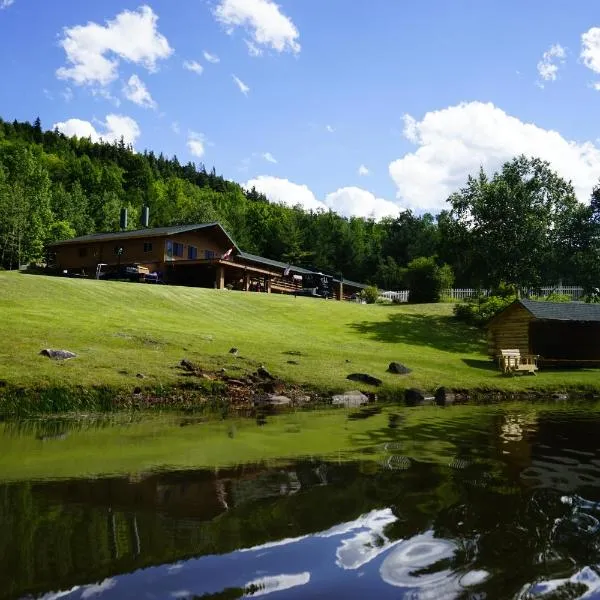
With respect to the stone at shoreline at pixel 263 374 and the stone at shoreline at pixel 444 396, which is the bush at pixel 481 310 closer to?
the stone at shoreline at pixel 444 396

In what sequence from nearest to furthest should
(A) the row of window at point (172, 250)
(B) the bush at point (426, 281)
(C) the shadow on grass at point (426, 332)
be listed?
(C) the shadow on grass at point (426, 332)
(A) the row of window at point (172, 250)
(B) the bush at point (426, 281)

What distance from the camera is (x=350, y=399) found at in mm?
22547

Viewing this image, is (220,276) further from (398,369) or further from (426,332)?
(398,369)

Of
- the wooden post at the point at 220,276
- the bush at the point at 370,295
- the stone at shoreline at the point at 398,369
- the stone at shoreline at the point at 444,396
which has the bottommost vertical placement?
the stone at shoreline at the point at 444,396

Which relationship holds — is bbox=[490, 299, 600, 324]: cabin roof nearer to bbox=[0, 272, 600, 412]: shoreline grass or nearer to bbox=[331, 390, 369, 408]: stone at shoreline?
bbox=[0, 272, 600, 412]: shoreline grass

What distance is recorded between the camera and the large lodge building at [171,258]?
63562mm

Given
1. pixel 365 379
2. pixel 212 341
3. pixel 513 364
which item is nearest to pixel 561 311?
pixel 513 364

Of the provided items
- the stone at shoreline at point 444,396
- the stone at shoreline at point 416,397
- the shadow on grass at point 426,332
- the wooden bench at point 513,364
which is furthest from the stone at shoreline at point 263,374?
the shadow on grass at point 426,332

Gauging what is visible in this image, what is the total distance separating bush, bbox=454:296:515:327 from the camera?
51594 mm

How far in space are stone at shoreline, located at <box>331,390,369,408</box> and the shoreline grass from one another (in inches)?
24.3

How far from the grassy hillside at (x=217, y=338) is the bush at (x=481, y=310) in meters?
1.81

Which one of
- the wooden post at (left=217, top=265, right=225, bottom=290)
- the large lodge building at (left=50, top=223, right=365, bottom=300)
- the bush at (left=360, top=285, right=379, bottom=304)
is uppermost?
the large lodge building at (left=50, top=223, right=365, bottom=300)

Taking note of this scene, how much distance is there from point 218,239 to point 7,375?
183ft

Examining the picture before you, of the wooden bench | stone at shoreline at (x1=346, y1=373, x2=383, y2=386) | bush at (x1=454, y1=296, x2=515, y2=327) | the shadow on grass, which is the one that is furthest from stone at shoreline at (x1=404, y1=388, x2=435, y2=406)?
bush at (x1=454, y1=296, x2=515, y2=327)
